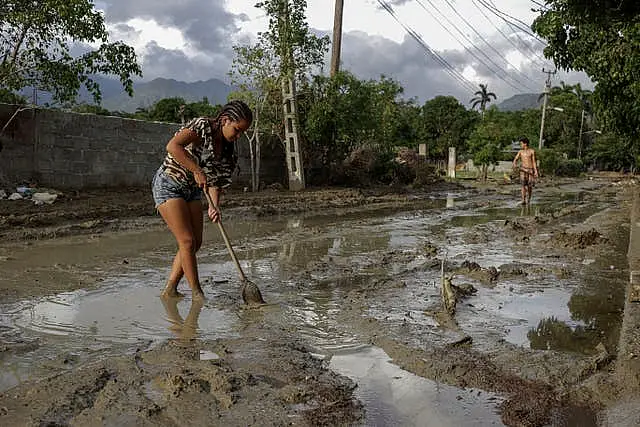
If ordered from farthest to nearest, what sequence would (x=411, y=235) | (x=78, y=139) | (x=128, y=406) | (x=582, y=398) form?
(x=78, y=139) → (x=411, y=235) → (x=582, y=398) → (x=128, y=406)

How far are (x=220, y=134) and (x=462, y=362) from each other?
98.5 inches

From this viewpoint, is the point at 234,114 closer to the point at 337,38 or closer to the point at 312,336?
the point at 312,336

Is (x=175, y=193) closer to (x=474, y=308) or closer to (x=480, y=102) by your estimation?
(x=474, y=308)

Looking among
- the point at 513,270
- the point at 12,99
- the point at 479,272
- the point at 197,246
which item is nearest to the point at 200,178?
the point at 197,246

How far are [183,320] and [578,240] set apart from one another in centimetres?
618

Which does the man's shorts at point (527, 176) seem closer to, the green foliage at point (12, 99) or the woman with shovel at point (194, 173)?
the green foliage at point (12, 99)

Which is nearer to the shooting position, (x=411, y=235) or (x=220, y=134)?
(x=220, y=134)

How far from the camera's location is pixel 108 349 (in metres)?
3.76

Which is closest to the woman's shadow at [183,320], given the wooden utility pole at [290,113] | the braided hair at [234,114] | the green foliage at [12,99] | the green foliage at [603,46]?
the braided hair at [234,114]

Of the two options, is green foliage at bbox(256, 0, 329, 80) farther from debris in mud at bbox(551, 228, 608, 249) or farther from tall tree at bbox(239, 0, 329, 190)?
debris in mud at bbox(551, 228, 608, 249)

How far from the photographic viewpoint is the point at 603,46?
7.66 m

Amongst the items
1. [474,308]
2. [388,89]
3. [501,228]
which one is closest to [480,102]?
[388,89]

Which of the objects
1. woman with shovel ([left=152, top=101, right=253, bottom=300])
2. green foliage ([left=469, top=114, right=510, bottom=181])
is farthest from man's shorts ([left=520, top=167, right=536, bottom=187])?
green foliage ([left=469, top=114, right=510, bottom=181])

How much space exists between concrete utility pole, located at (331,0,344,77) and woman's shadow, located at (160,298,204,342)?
15.5 meters
